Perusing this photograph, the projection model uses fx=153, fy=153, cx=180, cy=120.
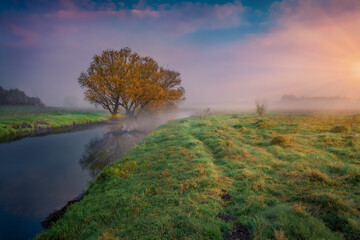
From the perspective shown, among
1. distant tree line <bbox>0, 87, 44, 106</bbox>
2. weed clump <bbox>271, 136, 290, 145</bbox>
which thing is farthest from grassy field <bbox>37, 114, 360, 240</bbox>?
distant tree line <bbox>0, 87, 44, 106</bbox>

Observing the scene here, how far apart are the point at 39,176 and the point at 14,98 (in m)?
86.5

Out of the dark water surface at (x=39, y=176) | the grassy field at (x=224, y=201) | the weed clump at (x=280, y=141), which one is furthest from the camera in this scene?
the weed clump at (x=280, y=141)

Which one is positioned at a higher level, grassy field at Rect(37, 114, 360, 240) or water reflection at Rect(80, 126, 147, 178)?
grassy field at Rect(37, 114, 360, 240)

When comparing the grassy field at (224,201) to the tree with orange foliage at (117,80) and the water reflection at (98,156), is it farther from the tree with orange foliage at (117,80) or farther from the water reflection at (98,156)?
the tree with orange foliage at (117,80)

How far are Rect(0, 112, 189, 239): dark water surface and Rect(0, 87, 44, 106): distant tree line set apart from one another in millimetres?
72968

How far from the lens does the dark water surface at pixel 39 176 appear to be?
5.32m

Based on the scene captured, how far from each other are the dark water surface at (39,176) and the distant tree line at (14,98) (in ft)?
239

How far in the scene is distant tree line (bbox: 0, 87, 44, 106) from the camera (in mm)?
61650

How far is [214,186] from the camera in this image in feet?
18.7

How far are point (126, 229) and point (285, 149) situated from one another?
966 centimetres

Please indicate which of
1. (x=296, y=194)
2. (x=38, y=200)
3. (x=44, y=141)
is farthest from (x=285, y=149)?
(x=44, y=141)

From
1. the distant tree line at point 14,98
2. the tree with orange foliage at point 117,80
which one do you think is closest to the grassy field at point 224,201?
the tree with orange foliage at point 117,80

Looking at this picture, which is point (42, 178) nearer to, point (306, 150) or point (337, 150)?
point (306, 150)

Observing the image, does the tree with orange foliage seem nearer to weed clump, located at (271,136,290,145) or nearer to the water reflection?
the water reflection
